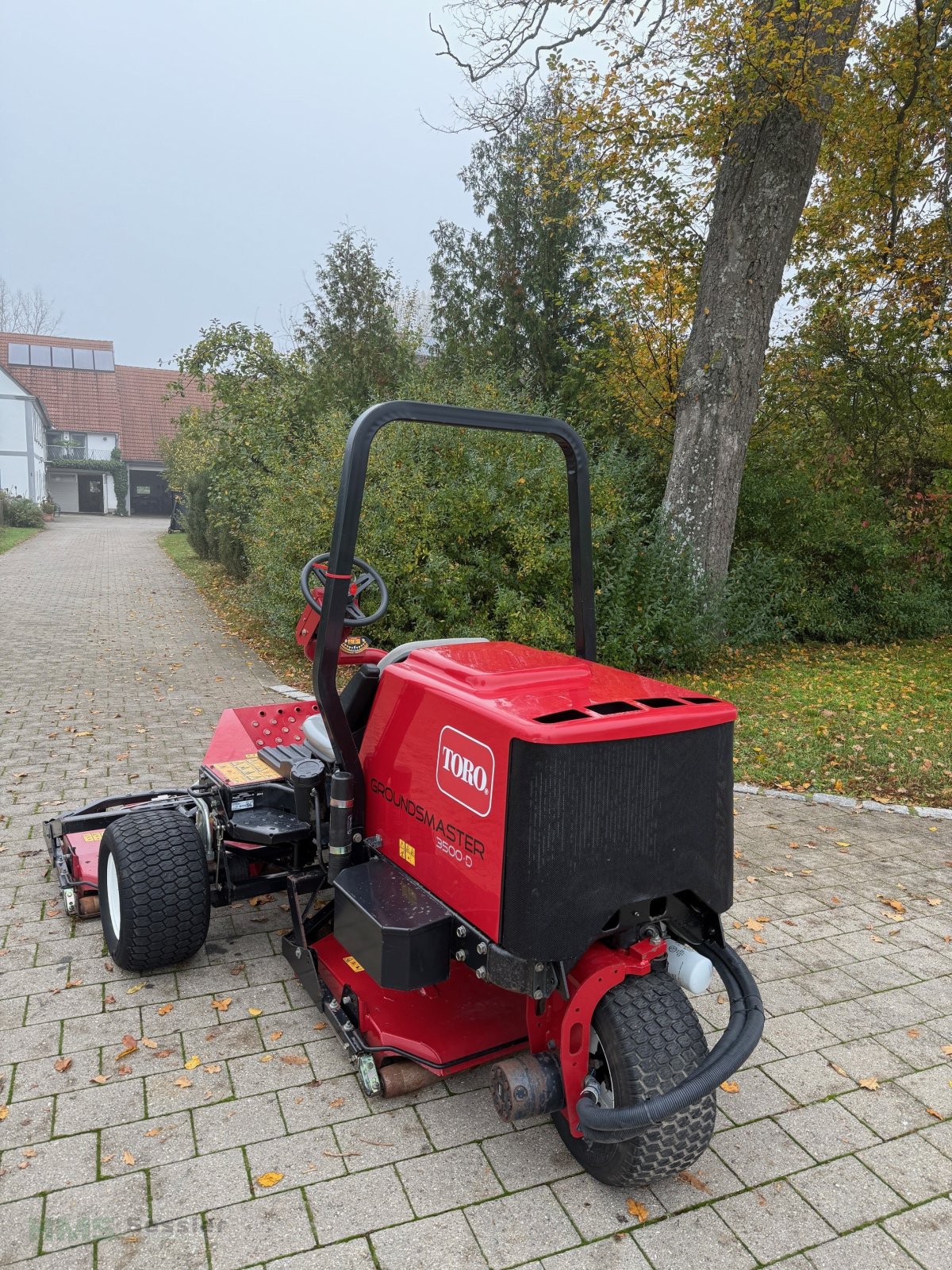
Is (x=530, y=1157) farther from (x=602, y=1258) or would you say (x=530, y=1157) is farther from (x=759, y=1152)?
(x=759, y=1152)

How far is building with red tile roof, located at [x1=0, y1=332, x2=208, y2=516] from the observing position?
4225 cm

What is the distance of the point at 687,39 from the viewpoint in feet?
26.6

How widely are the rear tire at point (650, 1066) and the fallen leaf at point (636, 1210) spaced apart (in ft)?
0.20

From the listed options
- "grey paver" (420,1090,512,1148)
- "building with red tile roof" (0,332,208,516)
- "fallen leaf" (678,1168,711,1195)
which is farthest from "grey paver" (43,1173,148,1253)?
"building with red tile roof" (0,332,208,516)

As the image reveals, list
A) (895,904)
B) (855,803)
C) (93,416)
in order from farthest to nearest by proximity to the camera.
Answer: (93,416)
(855,803)
(895,904)

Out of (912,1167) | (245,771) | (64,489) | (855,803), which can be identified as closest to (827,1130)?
(912,1167)

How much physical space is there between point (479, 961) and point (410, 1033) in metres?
0.46

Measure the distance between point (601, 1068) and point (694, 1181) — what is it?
0.41 meters

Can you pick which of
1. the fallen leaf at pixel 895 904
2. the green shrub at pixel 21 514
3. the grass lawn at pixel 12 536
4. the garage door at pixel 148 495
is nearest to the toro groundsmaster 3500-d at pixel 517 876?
the fallen leaf at pixel 895 904

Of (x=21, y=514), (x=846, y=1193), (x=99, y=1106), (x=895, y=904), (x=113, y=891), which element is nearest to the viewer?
(x=846, y=1193)

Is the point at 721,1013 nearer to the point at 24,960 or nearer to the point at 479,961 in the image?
the point at 479,961

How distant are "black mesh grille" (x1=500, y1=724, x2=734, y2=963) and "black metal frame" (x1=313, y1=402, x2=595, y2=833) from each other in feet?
2.50

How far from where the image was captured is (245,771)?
3.58 meters

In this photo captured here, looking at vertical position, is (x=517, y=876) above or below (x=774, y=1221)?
above
